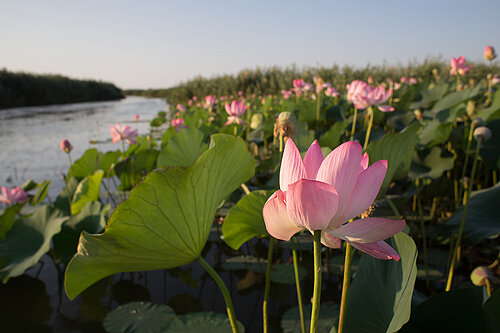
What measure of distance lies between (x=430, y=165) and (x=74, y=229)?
1.62 meters

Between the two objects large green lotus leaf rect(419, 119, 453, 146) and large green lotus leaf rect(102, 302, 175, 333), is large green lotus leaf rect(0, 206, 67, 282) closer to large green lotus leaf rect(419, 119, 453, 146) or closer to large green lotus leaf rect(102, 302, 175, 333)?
large green lotus leaf rect(102, 302, 175, 333)

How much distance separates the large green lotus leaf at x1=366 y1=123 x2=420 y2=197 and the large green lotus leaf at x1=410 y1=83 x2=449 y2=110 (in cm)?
245

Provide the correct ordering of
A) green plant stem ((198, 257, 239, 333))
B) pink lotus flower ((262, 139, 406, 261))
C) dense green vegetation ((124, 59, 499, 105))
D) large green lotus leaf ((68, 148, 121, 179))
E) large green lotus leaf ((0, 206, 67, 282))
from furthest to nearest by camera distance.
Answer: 1. dense green vegetation ((124, 59, 499, 105))
2. large green lotus leaf ((68, 148, 121, 179))
3. large green lotus leaf ((0, 206, 67, 282))
4. green plant stem ((198, 257, 239, 333))
5. pink lotus flower ((262, 139, 406, 261))

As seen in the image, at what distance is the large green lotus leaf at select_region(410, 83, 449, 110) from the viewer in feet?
9.20

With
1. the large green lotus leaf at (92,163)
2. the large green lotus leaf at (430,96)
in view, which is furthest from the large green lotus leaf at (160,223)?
the large green lotus leaf at (430,96)

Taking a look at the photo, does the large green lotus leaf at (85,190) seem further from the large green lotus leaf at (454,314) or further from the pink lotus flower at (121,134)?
the large green lotus leaf at (454,314)

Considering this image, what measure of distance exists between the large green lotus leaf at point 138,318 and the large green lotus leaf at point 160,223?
688mm

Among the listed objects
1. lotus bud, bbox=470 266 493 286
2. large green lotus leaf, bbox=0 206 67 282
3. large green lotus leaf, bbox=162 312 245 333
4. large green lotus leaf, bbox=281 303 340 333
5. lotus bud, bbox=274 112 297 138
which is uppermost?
lotus bud, bbox=274 112 297 138

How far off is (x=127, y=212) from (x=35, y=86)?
20816mm

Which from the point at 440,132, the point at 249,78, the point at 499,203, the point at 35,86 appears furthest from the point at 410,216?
the point at 35,86

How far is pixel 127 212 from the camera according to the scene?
0.57 metres

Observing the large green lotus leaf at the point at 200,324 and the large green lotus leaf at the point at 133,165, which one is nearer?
the large green lotus leaf at the point at 200,324

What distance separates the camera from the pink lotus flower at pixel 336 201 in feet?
1.23

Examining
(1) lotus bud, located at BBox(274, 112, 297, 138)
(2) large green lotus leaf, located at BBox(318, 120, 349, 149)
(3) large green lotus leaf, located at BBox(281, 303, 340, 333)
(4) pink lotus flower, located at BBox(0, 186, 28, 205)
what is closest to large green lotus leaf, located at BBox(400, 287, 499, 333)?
(1) lotus bud, located at BBox(274, 112, 297, 138)
